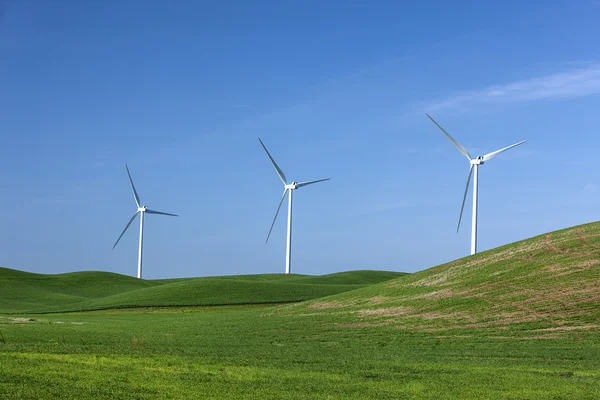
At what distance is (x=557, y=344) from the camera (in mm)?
34969

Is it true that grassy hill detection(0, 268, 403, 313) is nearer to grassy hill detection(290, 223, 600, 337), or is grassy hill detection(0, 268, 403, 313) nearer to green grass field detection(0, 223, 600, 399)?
green grass field detection(0, 223, 600, 399)

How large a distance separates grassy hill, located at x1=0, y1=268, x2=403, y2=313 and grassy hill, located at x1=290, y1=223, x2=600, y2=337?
58.8 feet

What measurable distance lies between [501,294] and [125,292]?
55.7 metres

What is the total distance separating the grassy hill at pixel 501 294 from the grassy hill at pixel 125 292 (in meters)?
17.9

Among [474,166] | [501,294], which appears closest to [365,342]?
[501,294]

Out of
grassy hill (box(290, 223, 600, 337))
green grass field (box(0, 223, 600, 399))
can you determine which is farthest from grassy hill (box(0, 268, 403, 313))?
grassy hill (box(290, 223, 600, 337))

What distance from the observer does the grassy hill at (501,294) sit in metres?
43.0

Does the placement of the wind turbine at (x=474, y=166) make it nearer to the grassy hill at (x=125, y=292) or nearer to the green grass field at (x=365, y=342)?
the green grass field at (x=365, y=342)

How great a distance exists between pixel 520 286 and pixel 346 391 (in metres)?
34.6

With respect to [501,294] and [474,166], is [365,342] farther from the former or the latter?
[474,166]

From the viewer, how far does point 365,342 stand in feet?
121

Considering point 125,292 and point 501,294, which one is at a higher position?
point 125,292

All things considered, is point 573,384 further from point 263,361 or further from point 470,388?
point 263,361

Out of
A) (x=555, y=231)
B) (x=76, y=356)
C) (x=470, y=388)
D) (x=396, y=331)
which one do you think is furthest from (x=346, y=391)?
(x=555, y=231)
